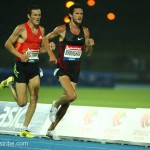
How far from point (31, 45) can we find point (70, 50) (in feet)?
2.59

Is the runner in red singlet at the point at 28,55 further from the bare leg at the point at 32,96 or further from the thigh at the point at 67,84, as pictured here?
the thigh at the point at 67,84

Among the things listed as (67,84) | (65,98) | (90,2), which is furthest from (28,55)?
(90,2)

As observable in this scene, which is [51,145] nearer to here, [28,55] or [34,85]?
[34,85]

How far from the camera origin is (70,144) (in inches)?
390

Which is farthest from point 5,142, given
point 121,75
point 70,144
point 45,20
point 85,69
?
point 121,75

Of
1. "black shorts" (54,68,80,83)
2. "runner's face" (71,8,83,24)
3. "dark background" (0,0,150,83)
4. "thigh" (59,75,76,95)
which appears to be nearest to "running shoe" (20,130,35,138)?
"thigh" (59,75,76,95)

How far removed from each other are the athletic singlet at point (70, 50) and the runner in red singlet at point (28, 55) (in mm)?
283

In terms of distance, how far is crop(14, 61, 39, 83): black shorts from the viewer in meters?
10.8

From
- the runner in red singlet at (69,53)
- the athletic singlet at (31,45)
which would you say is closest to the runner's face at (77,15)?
the runner in red singlet at (69,53)

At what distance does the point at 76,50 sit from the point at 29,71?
106 cm

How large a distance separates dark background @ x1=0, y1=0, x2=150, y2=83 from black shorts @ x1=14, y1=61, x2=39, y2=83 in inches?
703

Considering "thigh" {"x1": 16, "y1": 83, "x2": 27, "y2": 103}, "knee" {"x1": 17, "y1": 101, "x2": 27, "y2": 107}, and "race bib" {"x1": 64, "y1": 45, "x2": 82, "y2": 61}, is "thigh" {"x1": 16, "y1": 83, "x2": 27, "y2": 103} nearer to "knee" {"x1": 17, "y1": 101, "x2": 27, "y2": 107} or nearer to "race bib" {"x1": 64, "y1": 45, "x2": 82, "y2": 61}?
"knee" {"x1": 17, "y1": 101, "x2": 27, "y2": 107}

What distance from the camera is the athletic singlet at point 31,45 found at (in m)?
10.6

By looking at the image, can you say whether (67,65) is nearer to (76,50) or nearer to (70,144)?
(76,50)
